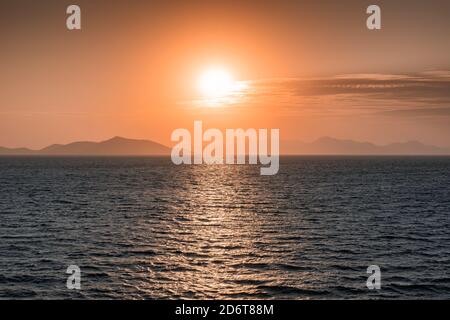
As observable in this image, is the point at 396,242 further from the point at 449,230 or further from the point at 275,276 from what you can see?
the point at 275,276

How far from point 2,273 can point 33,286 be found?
4965mm

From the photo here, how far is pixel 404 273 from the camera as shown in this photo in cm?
3744

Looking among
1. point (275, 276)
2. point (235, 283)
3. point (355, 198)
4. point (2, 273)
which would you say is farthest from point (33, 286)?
point (355, 198)

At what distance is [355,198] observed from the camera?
96125mm
